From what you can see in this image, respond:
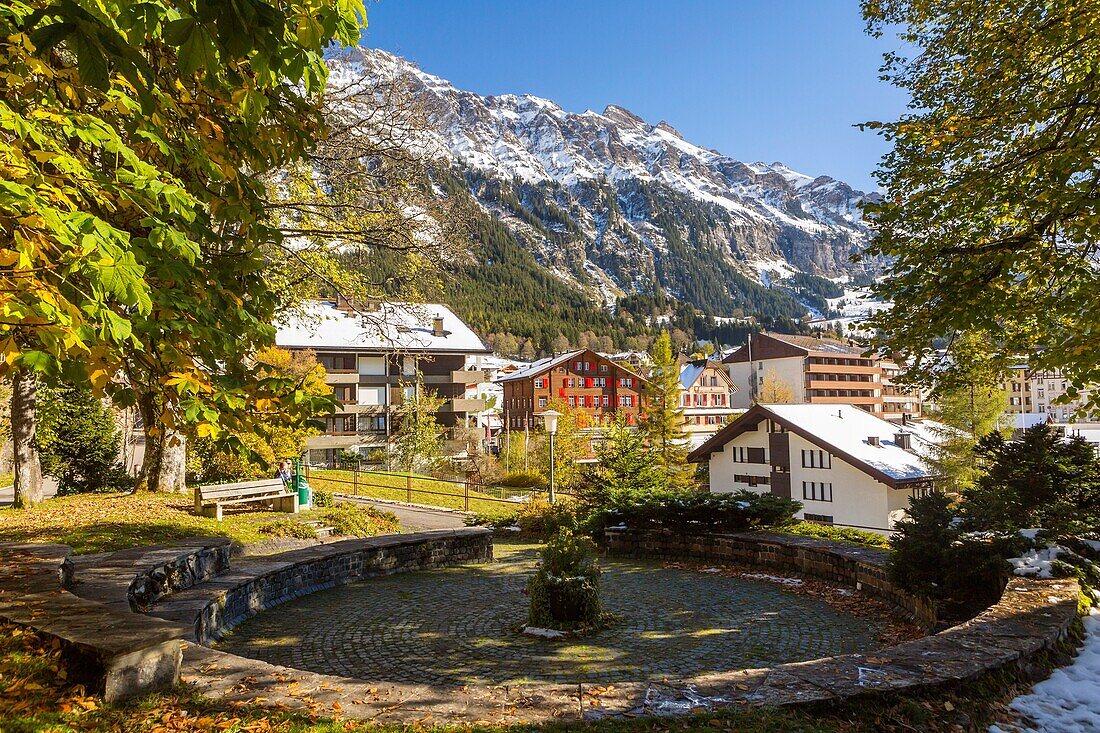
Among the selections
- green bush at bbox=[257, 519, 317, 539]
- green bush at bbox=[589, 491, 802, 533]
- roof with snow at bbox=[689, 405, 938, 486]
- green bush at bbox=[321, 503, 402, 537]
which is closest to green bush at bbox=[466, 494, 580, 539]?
green bush at bbox=[589, 491, 802, 533]

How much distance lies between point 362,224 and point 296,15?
11883 millimetres

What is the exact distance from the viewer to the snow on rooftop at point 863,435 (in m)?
32.2

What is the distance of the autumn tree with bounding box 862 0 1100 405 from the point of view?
7777mm

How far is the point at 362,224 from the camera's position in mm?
14680

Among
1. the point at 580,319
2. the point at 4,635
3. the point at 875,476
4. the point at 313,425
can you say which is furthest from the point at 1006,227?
the point at 580,319

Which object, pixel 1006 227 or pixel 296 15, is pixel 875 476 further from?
pixel 296 15

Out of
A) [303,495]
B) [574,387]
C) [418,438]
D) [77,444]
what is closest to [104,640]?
[303,495]

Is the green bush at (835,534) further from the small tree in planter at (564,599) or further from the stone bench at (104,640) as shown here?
the stone bench at (104,640)

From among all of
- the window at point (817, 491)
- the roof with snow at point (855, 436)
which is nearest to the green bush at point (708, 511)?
the roof with snow at point (855, 436)

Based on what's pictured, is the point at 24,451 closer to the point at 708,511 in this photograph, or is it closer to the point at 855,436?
the point at 708,511

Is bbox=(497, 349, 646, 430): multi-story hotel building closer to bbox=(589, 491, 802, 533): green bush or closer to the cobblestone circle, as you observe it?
bbox=(589, 491, 802, 533): green bush

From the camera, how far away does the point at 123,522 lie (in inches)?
494

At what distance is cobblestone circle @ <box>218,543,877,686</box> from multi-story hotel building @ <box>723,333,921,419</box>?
271ft

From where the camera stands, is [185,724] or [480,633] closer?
[185,724]
